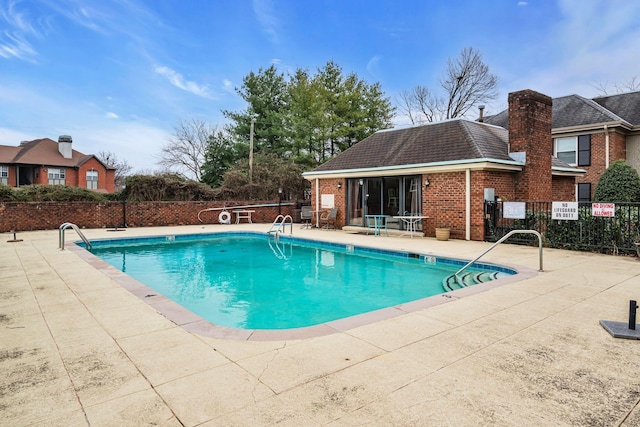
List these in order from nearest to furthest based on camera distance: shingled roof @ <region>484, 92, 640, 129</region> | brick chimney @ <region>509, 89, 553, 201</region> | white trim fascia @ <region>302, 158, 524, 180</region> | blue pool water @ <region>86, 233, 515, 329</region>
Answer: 1. blue pool water @ <region>86, 233, 515, 329</region>
2. white trim fascia @ <region>302, 158, 524, 180</region>
3. brick chimney @ <region>509, 89, 553, 201</region>
4. shingled roof @ <region>484, 92, 640, 129</region>

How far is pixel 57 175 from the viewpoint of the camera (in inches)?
1183

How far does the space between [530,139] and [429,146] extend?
9.90ft

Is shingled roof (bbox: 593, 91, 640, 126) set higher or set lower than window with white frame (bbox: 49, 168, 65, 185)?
higher

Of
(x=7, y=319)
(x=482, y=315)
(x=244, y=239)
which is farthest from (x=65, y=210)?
(x=482, y=315)

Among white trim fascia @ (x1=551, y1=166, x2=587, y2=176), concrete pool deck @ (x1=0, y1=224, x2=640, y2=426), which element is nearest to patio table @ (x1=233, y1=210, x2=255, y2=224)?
white trim fascia @ (x1=551, y1=166, x2=587, y2=176)

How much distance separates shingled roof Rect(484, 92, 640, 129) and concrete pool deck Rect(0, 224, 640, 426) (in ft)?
53.3

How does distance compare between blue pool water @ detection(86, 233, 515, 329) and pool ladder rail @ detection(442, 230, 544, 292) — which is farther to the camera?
pool ladder rail @ detection(442, 230, 544, 292)

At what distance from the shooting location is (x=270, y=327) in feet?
Result: 15.8

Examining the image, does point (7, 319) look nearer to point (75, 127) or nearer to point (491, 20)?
point (491, 20)

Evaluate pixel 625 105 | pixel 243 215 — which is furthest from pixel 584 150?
pixel 243 215

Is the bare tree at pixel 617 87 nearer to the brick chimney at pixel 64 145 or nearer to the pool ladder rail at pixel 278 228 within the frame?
the pool ladder rail at pixel 278 228

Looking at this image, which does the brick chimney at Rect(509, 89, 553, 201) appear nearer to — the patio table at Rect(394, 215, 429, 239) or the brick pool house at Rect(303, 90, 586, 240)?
the brick pool house at Rect(303, 90, 586, 240)

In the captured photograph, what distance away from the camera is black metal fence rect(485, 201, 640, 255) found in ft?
26.3

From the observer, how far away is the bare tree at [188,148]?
30.5 m
